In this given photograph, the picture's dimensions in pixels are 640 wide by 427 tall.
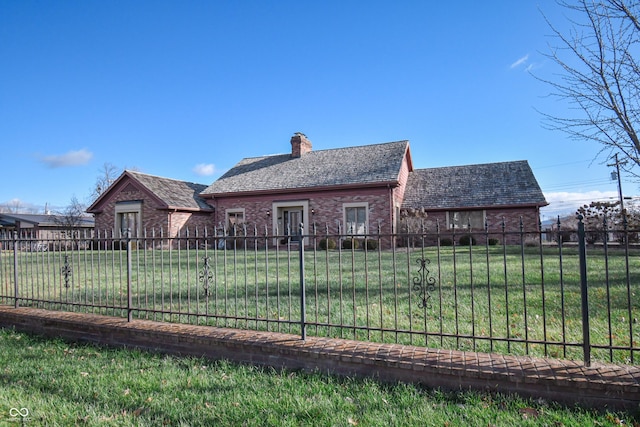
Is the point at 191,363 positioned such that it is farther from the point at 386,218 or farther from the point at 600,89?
the point at 386,218

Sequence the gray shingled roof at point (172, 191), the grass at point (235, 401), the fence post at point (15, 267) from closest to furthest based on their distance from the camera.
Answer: the grass at point (235, 401), the fence post at point (15, 267), the gray shingled roof at point (172, 191)

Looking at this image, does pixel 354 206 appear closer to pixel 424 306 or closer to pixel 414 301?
pixel 414 301

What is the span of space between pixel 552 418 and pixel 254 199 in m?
18.5

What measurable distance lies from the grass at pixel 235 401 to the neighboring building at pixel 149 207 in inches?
637

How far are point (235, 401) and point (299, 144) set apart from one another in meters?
20.3

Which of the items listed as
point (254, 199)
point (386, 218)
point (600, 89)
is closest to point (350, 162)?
point (386, 218)

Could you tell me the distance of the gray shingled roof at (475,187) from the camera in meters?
18.0

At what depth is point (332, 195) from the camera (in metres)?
18.8

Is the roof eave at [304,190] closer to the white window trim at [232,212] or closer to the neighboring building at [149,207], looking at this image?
the white window trim at [232,212]

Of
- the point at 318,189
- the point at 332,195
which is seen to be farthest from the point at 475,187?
the point at 318,189

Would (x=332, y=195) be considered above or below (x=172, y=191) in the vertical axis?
below

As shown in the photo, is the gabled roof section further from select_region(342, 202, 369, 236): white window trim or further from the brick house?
select_region(342, 202, 369, 236): white window trim

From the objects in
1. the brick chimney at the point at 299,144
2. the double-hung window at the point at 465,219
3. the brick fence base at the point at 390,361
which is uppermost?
the brick chimney at the point at 299,144

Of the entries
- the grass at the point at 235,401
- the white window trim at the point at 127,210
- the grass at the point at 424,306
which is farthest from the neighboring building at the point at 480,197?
the grass at the point at 235,401
